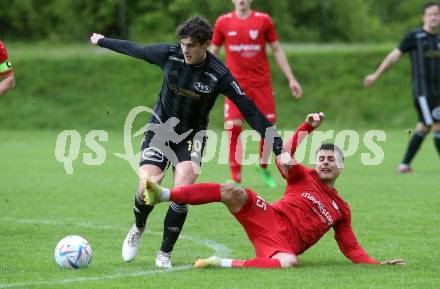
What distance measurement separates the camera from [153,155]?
800 cm

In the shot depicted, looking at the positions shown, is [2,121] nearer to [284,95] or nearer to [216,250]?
[284,95]

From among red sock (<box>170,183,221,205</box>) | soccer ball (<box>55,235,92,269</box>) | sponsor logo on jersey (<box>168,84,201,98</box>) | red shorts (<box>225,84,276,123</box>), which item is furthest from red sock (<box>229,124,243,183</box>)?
red sock (<box>170,183,221,205</box>)

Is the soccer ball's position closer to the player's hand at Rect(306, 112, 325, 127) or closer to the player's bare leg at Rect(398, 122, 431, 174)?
the player's hand at Rect(306, 112, 325, 127)

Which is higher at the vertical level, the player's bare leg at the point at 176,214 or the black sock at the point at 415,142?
the player's bare leg at the point at 176,214

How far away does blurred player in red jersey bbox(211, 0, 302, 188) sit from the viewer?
44.0 feet

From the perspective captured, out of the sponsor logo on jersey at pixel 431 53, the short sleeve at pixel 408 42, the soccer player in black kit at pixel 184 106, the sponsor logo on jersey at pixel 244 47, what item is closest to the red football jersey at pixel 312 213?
the soccer player in black kit at pixel 184 106

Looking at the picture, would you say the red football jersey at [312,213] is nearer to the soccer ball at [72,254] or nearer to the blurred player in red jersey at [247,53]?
the soccer ball at [72,254]

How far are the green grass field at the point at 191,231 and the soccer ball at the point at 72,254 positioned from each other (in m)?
0.11

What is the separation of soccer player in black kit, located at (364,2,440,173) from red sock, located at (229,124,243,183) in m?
3.05

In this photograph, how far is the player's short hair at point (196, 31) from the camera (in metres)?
7.62

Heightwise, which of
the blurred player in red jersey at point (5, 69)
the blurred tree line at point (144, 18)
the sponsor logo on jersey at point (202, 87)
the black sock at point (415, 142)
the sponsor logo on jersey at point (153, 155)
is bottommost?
the blurred tree line at point (144, 18)

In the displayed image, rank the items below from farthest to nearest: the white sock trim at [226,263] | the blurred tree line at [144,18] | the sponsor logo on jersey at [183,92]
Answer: the blurred tree line at [144,18] → the sponsor logo on jersey at [183,92] → the white sock trim at [226,263]

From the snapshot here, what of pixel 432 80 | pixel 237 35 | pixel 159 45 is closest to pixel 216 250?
pixel 159 45

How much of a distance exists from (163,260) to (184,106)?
1309mm
